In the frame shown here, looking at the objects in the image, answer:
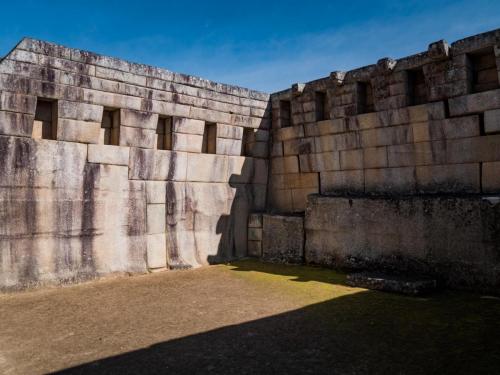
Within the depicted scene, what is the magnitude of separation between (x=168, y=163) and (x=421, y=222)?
188 inches

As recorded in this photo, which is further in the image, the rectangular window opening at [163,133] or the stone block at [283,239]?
the stone block at [283,239]

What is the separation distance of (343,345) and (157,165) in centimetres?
512

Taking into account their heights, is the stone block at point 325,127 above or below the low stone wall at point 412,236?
above

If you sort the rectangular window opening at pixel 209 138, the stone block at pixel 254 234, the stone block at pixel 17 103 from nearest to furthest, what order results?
the stone block at pixel 17 103 < the rectangular window opening at pixel 209 138 < the stone block at pixel 254 234

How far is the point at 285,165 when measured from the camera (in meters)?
9.45

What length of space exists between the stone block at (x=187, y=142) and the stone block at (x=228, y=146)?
1.61 ft

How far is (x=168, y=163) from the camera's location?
7895 mm

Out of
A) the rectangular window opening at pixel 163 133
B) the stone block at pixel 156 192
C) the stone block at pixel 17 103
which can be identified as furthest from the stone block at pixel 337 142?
the stone block at pixel 17 103

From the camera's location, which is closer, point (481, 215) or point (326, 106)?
point (481, 215)

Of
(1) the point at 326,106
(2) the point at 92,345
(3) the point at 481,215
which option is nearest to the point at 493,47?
(3) the point at 481,215

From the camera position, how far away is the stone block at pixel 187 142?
801 centimetres

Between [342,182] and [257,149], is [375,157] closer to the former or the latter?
[342,182]

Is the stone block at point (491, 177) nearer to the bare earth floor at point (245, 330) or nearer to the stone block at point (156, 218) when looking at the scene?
the bare earth floor at point (245, 330)

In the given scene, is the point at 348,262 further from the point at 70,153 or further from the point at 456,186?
the point at 70,153
